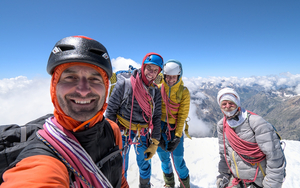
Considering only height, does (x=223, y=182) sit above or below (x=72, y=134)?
below

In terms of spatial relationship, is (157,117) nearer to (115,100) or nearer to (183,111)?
(183,111)

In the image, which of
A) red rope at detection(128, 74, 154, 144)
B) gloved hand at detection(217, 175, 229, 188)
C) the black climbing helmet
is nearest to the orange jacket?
the black climbing helmet

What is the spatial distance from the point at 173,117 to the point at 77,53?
3.80 meters

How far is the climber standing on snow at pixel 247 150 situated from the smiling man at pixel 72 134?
10.7 ft

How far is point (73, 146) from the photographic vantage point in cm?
136

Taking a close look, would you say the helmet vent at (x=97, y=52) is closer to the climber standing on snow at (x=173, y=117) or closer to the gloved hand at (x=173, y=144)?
the climber standing on snow at (x=173, y=117)

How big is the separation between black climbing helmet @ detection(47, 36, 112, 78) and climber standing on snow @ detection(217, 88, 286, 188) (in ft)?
11.1

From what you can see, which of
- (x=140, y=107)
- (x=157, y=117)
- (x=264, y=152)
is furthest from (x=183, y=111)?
(x=264, y=152)

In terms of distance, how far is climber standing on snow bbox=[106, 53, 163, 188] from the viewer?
3.45m

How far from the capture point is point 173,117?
4.64 m

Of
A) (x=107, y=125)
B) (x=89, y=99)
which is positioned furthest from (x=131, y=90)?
(x=89, y=99)

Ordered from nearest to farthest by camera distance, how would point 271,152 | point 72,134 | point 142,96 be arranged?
point 72,134 < point 271,152 < point 142,96

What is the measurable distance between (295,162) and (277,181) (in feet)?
22.9

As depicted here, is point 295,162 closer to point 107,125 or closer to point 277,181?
point 277,181
